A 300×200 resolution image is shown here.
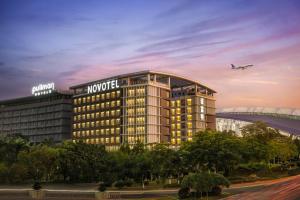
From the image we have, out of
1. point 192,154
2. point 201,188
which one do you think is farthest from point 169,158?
point 201,188

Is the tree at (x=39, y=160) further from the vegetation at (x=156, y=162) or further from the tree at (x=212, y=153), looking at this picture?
the tree at (x=212, y=153)

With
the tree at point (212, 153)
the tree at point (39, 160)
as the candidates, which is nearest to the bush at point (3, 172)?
the tree at point (39, 160)

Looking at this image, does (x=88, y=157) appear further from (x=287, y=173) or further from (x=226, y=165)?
(x=287, y=173)

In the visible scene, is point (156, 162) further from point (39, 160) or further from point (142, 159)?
point (39, 160)

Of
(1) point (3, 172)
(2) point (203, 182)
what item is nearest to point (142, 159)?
(1) point (3, 172)

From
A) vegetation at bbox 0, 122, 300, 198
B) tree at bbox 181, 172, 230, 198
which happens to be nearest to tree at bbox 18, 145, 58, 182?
vegetation at bbox 0, 122, 300, 198

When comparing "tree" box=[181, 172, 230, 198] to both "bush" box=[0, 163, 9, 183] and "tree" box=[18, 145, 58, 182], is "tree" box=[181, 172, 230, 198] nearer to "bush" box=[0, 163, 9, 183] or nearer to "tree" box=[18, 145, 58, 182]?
"tree" box=[18, 145, 58, 182]

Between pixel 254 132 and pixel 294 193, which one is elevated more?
pixel 254 132

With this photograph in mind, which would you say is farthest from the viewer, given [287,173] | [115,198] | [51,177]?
[51,177]
